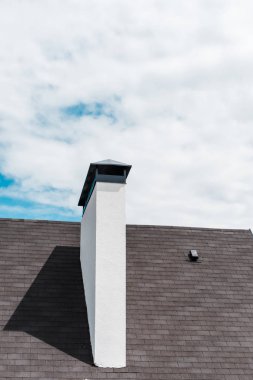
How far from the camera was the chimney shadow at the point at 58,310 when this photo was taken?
980 centimetres

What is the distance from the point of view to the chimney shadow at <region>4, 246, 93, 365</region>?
32.2ft

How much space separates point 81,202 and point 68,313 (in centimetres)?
342

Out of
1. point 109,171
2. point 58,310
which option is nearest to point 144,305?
point 58,310

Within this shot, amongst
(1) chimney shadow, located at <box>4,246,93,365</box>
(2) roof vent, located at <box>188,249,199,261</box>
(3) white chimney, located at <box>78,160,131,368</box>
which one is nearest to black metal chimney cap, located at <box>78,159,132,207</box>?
(3) white chimney, located at <box>78,160,131,368</box>

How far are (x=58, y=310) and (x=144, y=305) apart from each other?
77.9 inches

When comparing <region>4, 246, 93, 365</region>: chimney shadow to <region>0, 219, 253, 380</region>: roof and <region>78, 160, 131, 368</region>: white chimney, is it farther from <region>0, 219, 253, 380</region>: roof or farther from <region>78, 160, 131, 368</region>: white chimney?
<region>78, 160, 131, 368</region>: white chimney

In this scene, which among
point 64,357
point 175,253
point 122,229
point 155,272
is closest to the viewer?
point 64,357

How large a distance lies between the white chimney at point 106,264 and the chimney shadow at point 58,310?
0.24m

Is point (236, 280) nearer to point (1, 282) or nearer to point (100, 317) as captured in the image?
point (100, 317)

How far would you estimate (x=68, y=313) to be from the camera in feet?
34.5

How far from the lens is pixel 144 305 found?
10.9m

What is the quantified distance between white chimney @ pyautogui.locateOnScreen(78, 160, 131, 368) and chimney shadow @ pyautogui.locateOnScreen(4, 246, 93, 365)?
236 millimetres

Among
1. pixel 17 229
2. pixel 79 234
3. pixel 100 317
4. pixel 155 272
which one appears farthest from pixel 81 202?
pixel 100 317

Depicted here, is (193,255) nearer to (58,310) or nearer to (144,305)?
(144,305)
